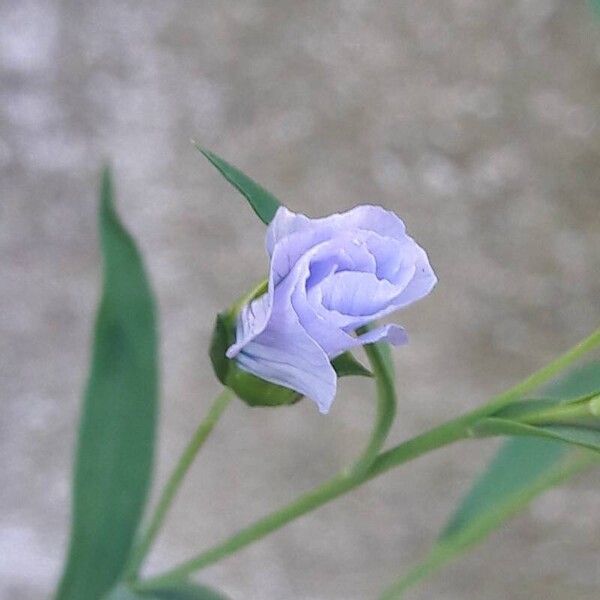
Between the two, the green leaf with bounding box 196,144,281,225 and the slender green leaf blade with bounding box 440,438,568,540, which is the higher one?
the slender green leaf blade with bounding box 440,438,568,540

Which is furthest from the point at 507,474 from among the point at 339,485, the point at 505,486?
the point at 339,485

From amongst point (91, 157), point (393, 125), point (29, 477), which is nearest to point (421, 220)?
point (393, 125)

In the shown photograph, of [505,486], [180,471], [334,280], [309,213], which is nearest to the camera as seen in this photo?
[334,280]

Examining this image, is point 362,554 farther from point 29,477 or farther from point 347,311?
point 347,311

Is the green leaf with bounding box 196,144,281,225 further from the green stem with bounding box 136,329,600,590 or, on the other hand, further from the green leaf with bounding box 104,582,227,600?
the green leaf with bounding box 104,582,227,600

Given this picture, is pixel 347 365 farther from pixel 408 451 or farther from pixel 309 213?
pixel 309 213

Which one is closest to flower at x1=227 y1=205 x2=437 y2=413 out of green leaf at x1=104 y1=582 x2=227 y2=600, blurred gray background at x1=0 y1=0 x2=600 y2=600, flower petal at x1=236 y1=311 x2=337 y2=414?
flower petal at x1=236 y1=311 x2=337 y2=414

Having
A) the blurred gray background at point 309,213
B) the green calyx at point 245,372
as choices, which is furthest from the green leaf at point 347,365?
the blurred gray background at point 309,213
